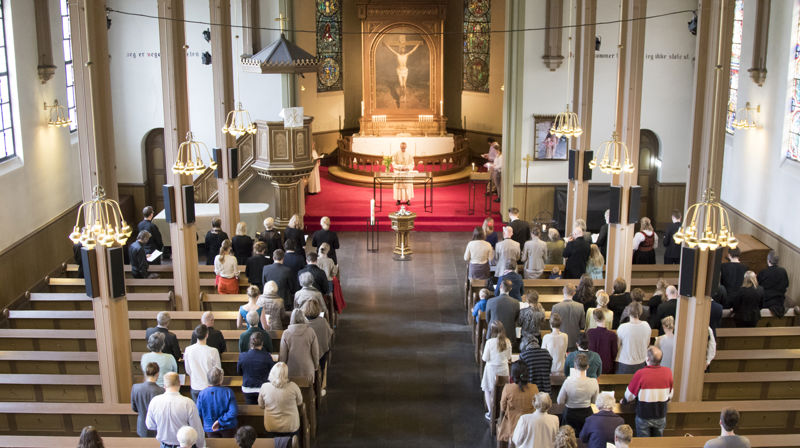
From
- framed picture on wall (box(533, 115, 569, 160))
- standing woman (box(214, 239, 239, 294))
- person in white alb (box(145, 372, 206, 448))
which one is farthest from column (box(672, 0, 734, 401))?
framed picture on wall (box(533, 115, 569, 160))

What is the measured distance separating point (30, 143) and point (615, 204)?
11.2 metres

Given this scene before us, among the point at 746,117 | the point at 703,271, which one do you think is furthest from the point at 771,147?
the point at 703,271

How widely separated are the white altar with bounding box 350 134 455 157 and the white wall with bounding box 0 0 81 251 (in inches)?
355

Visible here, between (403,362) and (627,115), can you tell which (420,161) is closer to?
(627,115)

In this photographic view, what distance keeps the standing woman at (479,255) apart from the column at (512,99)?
21.8ft

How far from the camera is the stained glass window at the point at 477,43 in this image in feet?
84.9

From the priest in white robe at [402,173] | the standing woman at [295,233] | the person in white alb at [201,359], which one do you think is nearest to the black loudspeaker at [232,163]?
the standing woman at [295,233]

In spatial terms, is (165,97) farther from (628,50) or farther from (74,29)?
(628,50)

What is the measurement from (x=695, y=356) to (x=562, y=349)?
154 centimetres

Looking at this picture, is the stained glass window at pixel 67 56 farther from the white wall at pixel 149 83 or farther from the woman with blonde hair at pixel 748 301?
the woman with blonde hair at pixel 748 301

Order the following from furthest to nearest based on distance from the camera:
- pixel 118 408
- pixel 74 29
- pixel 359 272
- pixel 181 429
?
pixel 359 272
pixel 74 29
pixel 118 408
pixel 181 429

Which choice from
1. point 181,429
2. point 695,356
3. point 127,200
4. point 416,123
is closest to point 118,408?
point 181,429

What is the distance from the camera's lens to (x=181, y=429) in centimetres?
712

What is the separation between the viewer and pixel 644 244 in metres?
14.7
